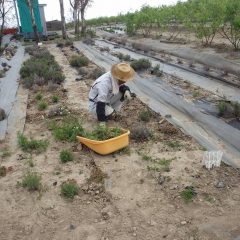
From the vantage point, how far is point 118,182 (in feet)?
13.8

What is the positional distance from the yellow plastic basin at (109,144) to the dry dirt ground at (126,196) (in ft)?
0.28

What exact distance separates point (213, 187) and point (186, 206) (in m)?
0.48

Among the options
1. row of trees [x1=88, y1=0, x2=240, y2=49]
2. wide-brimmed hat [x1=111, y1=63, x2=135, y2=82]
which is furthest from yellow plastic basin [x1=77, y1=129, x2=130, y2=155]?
row of trees [x1=88, y1=0, x2=240, y2=49]

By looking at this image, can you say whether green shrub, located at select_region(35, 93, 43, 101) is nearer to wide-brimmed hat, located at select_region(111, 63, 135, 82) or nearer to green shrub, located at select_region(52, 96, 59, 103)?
green shrub, located at select_region(52, 96, 59, 103)

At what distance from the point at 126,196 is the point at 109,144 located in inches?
39.8

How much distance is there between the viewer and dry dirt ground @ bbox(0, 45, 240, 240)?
11.1 feet

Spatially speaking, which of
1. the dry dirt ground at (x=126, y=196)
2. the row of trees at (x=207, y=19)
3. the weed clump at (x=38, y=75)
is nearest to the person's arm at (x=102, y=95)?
the dry dirt ground at (x=126, y=196)

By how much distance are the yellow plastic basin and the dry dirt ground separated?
8cm

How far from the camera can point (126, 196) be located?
154 inches

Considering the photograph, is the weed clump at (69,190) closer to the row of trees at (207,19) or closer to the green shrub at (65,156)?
the green shrub at (65,156)

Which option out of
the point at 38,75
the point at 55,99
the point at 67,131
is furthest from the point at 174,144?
the point at 38,75

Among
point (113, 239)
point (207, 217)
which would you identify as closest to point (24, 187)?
point (113, 239)

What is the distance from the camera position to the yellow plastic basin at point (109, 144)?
4746 mm

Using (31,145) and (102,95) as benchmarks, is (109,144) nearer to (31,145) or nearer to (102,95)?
(102,95)
